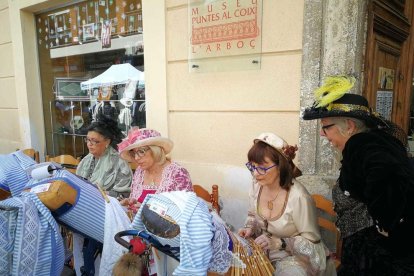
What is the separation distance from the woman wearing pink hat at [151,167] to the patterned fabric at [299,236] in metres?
0.74

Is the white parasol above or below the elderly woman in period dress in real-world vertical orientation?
above

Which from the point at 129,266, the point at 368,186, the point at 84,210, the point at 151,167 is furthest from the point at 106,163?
the point at 368,186

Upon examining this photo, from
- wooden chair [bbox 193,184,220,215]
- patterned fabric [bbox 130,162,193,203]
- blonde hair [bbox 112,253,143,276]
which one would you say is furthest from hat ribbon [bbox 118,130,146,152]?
blonde hair [bbox 112,253,143,276]

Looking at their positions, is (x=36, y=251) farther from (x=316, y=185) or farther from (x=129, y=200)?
(x=316, y=185)

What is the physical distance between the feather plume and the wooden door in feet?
2.62

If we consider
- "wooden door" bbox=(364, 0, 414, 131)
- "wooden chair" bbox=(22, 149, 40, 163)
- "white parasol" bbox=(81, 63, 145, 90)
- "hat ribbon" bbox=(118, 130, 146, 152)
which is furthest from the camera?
"wooden chair" bbox=(22, 149, 40, 163)

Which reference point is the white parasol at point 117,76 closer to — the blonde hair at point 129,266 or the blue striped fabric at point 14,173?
the blue striped fabric at point 14,173

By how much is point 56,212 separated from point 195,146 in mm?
1659

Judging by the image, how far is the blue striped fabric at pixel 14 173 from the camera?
71.6 inches

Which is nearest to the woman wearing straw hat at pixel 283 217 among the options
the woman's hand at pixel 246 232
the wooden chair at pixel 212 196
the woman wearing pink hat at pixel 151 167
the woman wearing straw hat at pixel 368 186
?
the woman's hand at pixel 246 232

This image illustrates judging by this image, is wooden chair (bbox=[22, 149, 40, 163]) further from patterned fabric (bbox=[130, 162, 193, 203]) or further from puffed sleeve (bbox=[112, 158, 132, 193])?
patterned fabric (bbox=[130, 162, 193, 203])

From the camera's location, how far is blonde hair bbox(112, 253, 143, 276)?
4.30ft

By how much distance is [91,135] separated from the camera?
286cm

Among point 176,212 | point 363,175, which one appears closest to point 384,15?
point 363,175
